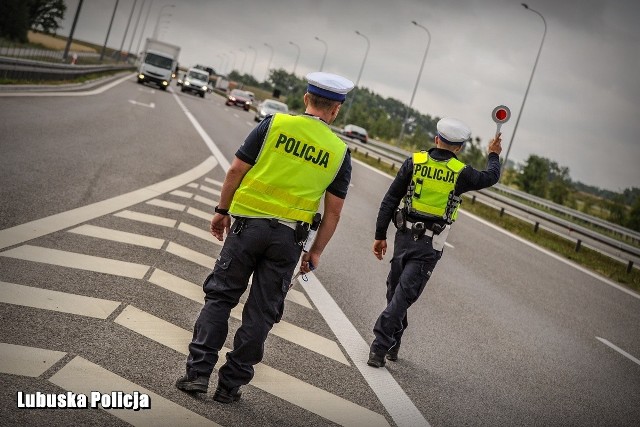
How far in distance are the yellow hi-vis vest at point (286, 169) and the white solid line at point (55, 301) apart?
1546mm

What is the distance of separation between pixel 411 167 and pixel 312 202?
1777 mm

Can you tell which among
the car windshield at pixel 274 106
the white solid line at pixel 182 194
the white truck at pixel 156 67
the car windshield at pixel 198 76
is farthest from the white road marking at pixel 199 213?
the car windshield at pixel 198 76

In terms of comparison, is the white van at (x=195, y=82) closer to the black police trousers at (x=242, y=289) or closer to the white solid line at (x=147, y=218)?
the white solid line at (x=147, y=218)

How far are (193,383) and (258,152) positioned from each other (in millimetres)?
1410

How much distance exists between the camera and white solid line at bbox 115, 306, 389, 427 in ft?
14.0

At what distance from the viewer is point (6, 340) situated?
3953 millimetres

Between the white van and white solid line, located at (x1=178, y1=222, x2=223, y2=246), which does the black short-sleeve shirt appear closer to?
white solid line, located at (x1=178, y1=222, x2=223, y2=246)

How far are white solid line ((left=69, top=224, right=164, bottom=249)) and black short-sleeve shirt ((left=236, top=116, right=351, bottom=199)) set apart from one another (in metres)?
3.52

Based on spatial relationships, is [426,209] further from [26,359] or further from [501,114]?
[26,359]

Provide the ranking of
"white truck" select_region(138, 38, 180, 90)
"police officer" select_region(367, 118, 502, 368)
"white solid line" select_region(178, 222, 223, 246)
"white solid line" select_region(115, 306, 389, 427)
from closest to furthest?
"white solid line" select_region(115, 306, 389, 427) < "police officer" select_region(367, 118, 502, 368) < "white solid line" select_region(178, 222, 223, 246) < "white truck" select_region(138, 38, 180, 90)

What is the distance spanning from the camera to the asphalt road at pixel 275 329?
3998mm

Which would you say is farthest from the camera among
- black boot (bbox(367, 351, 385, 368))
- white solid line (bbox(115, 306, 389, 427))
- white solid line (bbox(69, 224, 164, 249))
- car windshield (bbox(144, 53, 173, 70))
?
car windshield (bbox(144, 53, 173, 70))

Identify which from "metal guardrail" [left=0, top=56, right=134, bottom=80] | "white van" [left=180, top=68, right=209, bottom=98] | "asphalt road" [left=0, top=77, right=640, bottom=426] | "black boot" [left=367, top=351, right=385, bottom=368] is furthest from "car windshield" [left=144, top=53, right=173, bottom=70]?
"black boot" [left=367, top=351, right=385, bottom=368]

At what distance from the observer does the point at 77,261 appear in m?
5.98
